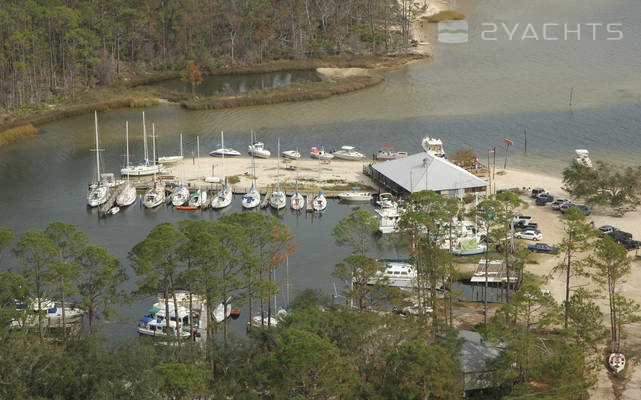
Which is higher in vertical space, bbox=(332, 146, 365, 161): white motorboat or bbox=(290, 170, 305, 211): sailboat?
bbox=(332, 146, 365, 161): white motorboat

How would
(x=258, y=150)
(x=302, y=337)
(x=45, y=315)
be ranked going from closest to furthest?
1. (x=302, y=337)
2. (x=45, y=315)
3. (x=258, y=150)

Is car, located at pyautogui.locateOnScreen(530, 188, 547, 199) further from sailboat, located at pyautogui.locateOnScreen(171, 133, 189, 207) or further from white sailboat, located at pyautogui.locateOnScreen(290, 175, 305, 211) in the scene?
sailboat, located at pyautogui.locateOnScreen(171, 133, 189, 207)

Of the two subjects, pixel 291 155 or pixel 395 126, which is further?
pixel 395 126

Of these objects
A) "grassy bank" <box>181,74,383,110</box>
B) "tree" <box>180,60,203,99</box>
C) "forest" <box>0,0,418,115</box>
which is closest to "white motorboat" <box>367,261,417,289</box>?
"grassy bank" <box>181,74,383,110</box>

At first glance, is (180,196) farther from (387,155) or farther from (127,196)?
(387,155)

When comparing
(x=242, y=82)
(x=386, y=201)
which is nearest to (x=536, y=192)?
(x=386, y=201)

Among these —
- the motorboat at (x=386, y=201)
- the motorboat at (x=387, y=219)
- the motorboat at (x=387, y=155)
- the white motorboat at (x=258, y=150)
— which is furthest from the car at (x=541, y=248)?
the white motorboat at (x=258, y=150)
